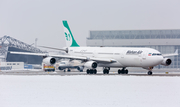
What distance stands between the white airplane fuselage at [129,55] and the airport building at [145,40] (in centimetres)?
4147

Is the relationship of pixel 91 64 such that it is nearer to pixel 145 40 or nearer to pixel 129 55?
pixel 129 55

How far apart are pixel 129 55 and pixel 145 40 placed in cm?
4925

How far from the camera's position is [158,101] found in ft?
65.8

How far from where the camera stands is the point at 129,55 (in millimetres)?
44500

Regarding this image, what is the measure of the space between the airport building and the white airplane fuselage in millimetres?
41472

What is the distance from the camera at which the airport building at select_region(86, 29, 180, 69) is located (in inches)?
3560

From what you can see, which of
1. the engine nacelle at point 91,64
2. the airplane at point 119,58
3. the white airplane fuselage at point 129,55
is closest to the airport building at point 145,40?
the airplane at point 119,58

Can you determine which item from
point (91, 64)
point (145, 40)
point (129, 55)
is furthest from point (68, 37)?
point (145, 40)

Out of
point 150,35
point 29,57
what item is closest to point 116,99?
point 150,35

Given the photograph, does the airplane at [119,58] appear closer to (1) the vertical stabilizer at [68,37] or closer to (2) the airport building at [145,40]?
(1) the vertical stabilizer at [68,37]

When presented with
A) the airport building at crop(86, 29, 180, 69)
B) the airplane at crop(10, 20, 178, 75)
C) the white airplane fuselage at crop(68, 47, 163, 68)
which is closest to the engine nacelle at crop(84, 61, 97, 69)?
the airplane at crop(10, 20, 178, 75)

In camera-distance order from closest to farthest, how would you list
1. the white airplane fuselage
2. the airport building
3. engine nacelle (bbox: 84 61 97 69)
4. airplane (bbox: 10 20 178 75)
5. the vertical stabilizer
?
the white airplane fuselage < airplane (bbox: 10 20 178 75) < engine nacelle (bbox: 84 61 97 69) < the vertical stabilizer < the airport building

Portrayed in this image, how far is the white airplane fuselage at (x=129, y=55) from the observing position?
42344 mm

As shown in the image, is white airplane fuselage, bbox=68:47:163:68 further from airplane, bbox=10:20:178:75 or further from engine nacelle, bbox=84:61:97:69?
engine nacelle, bbox=84:61:97:69
